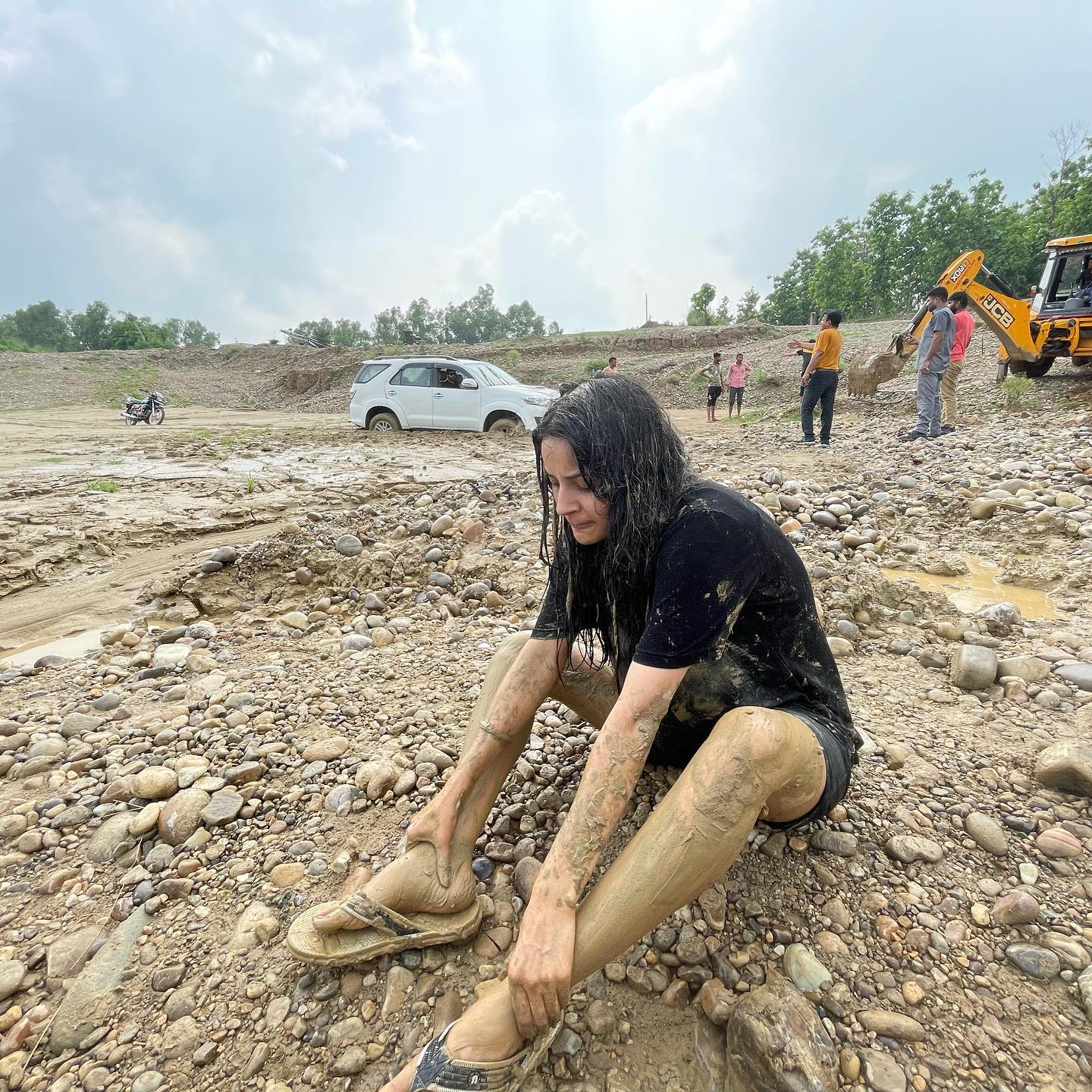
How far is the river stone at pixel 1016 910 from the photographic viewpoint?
4.41 feet

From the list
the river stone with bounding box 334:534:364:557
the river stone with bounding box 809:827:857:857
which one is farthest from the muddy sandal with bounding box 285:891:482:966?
the river stone with bounding box 334:534:364:557

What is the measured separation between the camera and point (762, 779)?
117 cm

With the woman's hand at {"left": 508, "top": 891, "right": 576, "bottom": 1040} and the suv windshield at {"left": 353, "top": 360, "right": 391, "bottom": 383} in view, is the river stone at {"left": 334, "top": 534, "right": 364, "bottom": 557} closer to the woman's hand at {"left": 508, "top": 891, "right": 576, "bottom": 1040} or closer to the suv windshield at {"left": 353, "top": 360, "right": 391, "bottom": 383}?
the woman's hand at {"left": 508, "top": 891, "right": 576, "bottom": 1040}

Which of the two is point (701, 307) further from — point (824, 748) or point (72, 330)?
point (72, 330)

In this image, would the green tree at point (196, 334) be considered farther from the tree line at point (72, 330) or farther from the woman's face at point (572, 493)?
the woman's face at point (572, 493)

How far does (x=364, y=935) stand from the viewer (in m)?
1.38

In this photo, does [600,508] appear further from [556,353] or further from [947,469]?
[556,353]

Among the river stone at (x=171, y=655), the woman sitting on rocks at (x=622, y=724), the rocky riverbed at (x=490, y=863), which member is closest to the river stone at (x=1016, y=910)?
the rocky riverbed at (x=490, y=863)

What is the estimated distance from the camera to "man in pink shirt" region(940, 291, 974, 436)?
7.64 m

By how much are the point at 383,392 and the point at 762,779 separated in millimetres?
10205

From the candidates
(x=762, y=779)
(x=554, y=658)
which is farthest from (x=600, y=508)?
(x=762, y=779)

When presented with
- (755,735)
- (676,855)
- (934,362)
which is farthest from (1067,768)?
(934,362)

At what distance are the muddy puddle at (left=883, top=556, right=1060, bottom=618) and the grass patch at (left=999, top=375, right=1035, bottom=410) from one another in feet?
21.6

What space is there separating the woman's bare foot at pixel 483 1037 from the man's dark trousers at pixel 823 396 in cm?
744
